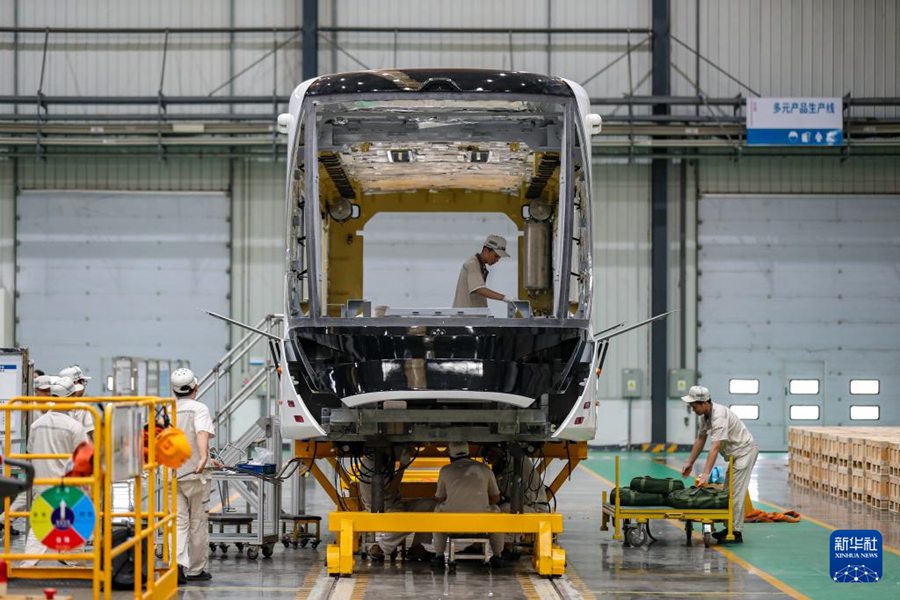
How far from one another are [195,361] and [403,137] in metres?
15.5

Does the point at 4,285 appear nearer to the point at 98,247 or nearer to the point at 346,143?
the point at 98,247

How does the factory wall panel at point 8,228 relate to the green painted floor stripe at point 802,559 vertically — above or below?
above

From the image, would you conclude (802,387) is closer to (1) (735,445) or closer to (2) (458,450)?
(1) (735,445)

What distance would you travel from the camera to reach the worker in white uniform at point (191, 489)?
1041 cm

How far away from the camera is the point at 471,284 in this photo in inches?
476

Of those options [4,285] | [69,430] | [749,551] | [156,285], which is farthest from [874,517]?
[4,285]

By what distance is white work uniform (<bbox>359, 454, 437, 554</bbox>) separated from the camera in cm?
1165

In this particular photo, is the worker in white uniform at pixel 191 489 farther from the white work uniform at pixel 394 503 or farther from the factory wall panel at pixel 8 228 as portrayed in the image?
the factory wall panel at pixel 8 228

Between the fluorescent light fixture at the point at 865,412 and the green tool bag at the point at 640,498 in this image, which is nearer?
the green tool bag at the point at 640,498

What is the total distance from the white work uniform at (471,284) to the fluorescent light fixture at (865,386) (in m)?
15.7

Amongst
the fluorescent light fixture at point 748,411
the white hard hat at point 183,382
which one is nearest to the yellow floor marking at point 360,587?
the white hard hat at point 183,382

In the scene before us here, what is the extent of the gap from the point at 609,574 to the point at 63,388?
5.14 metres

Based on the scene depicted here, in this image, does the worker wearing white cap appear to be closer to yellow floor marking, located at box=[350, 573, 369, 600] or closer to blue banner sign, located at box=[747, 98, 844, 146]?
yellow floor marking, located at box=[350, 573, 369, 600]

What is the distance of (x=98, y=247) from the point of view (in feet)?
83.9
